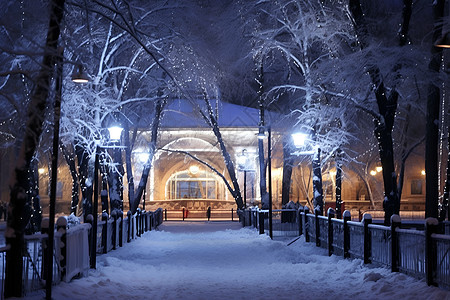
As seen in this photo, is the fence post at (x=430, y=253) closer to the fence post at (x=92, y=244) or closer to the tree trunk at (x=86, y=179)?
the fence post at (x=92, y=244)

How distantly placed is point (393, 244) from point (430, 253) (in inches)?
72.8

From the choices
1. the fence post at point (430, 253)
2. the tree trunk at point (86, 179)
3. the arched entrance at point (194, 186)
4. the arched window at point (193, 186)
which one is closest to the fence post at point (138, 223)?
the tree trunk at point (86, 179)

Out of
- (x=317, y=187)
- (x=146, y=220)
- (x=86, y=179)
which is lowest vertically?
(x=146, y=220)

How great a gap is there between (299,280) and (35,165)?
51.1ft

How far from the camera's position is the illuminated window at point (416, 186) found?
6362 centimetres

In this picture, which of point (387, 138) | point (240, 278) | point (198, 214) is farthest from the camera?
point (198, 214)

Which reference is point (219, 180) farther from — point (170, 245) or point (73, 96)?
point (73, 96)

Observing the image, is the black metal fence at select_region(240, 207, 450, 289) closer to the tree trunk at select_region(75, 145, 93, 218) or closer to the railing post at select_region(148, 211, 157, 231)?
the tree trunk at select_region(75, 145, 93, 218)

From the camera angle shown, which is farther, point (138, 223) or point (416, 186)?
point (416, 186)

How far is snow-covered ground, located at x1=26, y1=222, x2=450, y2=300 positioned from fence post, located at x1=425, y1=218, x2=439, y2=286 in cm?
21

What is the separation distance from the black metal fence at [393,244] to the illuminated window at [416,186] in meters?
44.4

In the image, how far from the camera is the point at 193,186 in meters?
61.2

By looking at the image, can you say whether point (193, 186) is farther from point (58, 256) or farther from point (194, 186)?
point (58, 256)

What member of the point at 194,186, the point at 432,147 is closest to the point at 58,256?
the point at 432,147
